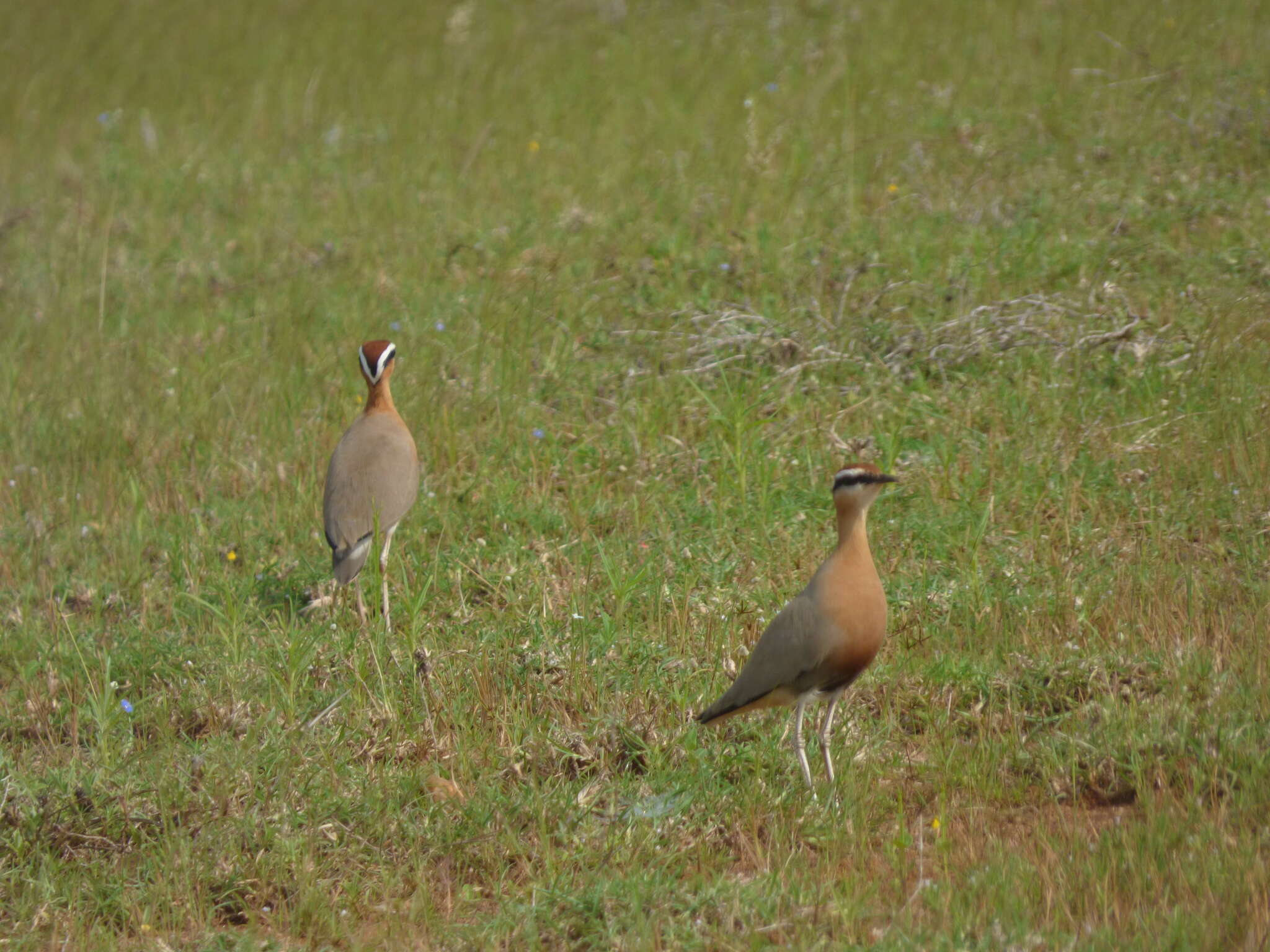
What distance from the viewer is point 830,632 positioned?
449 cm

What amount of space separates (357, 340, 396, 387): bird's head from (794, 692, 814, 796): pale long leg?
10.3ft

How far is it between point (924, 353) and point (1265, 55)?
180 inches

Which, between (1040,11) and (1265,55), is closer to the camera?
(1265,55)

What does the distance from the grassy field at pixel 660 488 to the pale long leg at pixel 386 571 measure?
0.10 metres

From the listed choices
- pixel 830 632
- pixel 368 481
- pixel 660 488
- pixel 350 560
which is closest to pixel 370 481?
pixel 368 481

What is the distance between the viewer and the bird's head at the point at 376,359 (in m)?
6.93

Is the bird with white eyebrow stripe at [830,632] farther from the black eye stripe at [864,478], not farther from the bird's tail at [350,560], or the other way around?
the bird's tail at [350,560]

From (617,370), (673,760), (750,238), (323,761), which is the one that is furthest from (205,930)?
(750,238)

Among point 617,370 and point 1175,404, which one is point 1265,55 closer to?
point 1175,404

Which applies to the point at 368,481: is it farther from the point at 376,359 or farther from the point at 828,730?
the point at 828,730

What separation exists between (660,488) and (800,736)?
7.67ft

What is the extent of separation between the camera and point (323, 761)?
197 inches

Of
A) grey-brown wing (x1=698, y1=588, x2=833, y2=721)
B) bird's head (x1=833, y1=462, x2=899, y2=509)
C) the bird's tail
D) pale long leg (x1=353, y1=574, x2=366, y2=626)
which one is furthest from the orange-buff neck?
bird's head (x1=833, y1=462, x2=899, y2=509)

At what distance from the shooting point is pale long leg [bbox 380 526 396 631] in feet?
19.7
